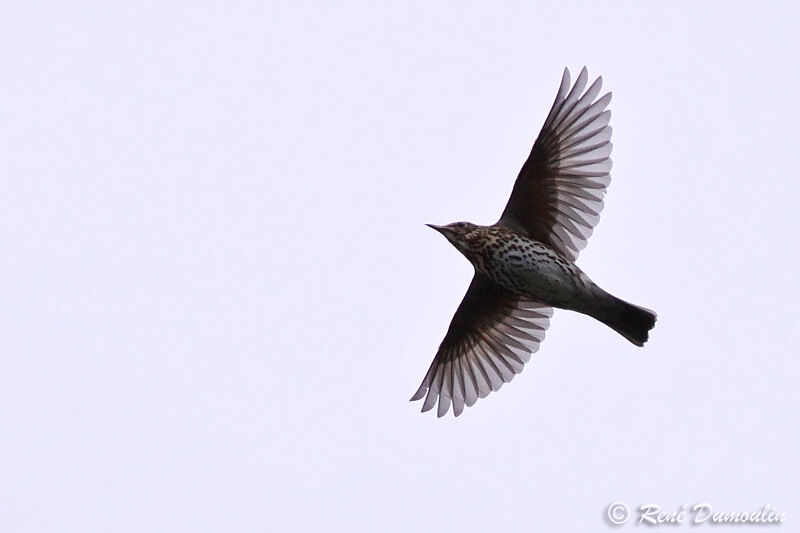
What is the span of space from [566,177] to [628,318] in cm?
129

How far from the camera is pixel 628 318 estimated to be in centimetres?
1347

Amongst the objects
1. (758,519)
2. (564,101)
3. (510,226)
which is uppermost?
(564,101)

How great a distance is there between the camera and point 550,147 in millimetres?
13539

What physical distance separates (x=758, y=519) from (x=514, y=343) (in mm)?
2773

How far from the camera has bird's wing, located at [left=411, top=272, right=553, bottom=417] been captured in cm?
1452

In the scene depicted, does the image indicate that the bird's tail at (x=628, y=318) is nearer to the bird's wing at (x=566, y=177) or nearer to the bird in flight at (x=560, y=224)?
the bird in flight at (x=560, y=224)

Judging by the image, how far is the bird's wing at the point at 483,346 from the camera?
47.6ft

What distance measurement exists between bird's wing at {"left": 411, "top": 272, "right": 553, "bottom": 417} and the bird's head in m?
0.86

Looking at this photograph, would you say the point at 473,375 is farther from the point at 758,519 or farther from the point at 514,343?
the point at 758,519

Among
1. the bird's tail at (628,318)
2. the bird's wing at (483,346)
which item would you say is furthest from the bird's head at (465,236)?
the bird's tail at (628,318)

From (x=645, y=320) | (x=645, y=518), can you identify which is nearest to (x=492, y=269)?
(x=645, y=320)

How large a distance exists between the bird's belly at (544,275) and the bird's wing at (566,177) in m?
0.32

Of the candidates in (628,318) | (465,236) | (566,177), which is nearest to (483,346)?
(465,236)

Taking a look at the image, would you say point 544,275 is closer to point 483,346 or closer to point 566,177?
point 566,177
